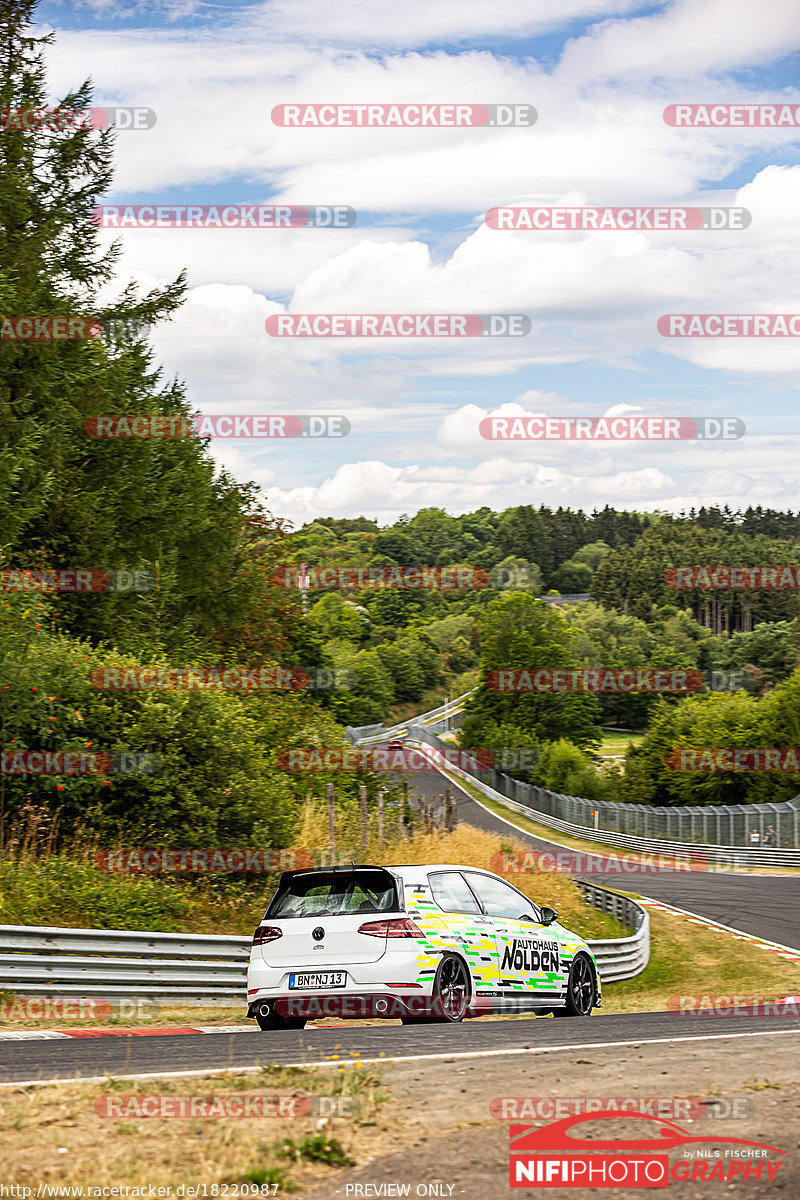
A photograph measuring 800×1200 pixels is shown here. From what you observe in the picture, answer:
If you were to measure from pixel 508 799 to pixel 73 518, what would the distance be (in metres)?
61.6

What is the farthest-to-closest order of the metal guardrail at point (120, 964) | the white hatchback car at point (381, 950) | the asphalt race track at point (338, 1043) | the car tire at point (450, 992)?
the metal guardrail at point (120, 964) → the car tire at point (450, 992) → the white hatchback car at point (381, 950) → the asphalt race track at point (338, 1043)

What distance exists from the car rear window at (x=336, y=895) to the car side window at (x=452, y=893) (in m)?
0.51

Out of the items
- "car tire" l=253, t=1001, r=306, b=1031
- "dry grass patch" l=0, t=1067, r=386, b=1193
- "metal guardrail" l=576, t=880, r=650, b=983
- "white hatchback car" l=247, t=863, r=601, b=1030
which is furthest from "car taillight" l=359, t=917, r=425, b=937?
"metal guardrail" l=576, t=880, r=650, b=983

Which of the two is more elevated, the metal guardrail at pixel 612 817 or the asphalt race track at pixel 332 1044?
the asphalt race track at pixel 332 1044

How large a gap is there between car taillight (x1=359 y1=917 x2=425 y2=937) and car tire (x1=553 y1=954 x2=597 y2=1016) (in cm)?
292

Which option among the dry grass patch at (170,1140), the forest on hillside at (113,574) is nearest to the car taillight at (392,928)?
the dry grass patch at (170,1140)

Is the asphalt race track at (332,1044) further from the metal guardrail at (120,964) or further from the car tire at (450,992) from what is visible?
the metal guardrail at (120,964)

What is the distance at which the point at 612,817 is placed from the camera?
6375 centimetres

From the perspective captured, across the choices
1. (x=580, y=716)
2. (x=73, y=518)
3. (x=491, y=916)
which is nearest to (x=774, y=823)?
(x=73, y=518)

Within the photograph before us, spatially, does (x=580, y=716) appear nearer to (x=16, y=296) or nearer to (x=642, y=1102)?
(x=16, y=296)

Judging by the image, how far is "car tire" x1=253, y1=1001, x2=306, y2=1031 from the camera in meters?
10.3

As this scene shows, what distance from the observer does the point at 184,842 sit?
52.4ft

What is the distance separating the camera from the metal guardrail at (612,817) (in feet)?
146

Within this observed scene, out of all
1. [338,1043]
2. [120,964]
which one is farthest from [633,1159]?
[120,964]
